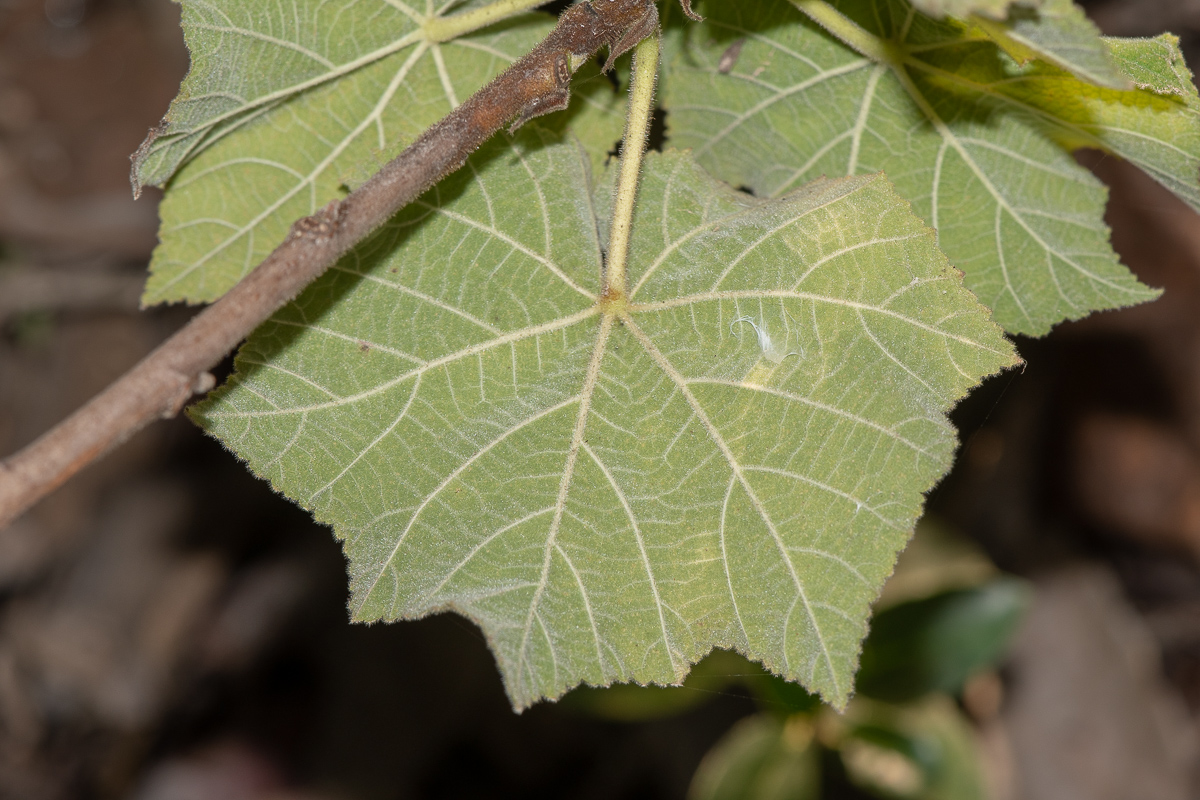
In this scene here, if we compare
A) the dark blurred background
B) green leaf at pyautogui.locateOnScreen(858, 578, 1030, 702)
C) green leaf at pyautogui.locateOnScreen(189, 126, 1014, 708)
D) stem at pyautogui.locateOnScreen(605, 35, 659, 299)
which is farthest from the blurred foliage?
stem at pyautogui.locateOnScreen(605, 35, 659, 299)

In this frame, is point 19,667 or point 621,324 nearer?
point 621,324

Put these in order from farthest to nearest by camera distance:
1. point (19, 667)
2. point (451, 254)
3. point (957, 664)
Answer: point (19, 667) → point (957, 664) → point (451, 254)

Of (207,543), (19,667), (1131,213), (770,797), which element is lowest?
(19,667)

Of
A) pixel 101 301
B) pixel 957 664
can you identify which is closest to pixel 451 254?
pixel 957 664

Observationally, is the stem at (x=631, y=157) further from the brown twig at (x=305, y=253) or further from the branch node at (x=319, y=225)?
the branch node at (x=319, y=225)

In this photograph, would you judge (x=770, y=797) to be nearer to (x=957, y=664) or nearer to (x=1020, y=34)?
(x=957, y=664)

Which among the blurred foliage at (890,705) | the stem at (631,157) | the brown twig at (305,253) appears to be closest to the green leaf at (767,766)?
the blurred foliage at (890,705)
